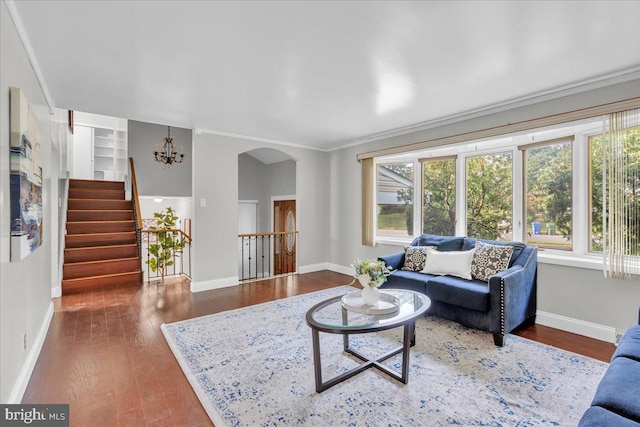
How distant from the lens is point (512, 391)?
2113 mm

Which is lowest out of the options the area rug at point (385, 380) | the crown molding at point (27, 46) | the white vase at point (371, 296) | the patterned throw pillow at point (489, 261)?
the area rug at point (385, 380)

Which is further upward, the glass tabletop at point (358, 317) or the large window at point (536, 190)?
the large window at point (536, 190)

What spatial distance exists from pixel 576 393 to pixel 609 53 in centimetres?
259

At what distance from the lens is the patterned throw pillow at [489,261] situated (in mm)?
3201

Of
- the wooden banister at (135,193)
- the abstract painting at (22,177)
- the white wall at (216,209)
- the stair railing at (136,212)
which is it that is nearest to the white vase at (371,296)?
the abstract painting at (22,177)

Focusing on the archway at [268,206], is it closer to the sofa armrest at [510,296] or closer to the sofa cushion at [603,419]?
the sofa armrest at [510,296]

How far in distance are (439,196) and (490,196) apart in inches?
29.2

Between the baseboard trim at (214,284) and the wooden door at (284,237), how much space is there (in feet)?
7.16

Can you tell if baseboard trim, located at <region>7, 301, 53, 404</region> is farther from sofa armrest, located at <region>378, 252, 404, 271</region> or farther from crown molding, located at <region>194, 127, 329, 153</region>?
sofa armrest, located at <region>378, 252, 404, 271</region>

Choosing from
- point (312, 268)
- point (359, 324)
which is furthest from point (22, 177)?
point (312, 268)

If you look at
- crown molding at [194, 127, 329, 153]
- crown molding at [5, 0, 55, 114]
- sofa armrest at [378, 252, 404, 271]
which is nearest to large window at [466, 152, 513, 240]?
sofa armrest at [378, 252, 404, 271]

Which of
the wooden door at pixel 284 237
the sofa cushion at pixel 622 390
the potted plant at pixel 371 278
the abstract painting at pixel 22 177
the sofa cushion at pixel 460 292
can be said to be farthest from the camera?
the wooden door at pixel 284 237

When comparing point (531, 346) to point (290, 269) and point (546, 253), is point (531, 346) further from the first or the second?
point (290, 269)

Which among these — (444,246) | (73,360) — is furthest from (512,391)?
(73,360)
